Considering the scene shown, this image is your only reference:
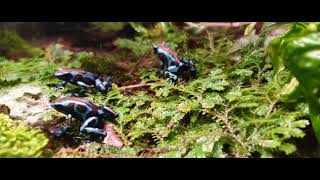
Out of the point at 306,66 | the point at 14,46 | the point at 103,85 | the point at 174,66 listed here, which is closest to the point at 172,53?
the point at 174,66

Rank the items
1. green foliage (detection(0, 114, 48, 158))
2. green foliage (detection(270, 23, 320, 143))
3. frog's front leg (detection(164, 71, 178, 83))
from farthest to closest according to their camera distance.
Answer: frog's front leg (detection(164, 71, 178, 83)) → green foliage (detection(0, 114, 48, 158)) → green foliage (detection(270, 23, 320, 143))

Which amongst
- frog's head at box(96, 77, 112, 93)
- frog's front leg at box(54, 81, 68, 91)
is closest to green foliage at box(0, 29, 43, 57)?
frog's front leg at box(54, 81, 68, 91)

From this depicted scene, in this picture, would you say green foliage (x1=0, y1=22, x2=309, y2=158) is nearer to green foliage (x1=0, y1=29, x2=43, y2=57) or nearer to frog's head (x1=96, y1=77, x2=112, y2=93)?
frog's head (x1=96, y1=77, x2=112, y2=93)

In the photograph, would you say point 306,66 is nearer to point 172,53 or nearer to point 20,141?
point 172,53

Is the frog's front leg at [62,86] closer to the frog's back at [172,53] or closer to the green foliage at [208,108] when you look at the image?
the green foliage at [208,108]

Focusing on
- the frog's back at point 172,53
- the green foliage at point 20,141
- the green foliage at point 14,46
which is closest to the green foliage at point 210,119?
the frog's back at point 172,53
